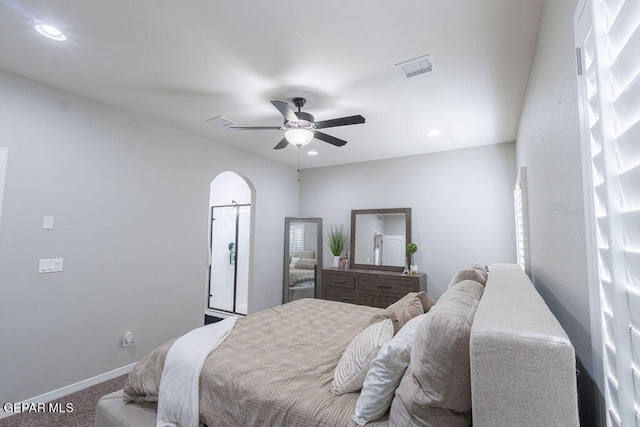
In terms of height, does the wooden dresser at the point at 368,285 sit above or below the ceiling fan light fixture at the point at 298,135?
below

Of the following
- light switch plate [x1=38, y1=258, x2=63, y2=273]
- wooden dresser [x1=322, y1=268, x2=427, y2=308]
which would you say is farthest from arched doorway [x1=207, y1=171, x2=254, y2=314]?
light switch plate [x1=38, y1=258, x2=63, y2=273]

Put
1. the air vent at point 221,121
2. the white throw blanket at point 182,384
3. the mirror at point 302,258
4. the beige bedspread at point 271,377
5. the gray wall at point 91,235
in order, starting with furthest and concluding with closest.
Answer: the mirror at point 302,258 → the air vent at point 221,121 → the gray wall at point 91,235 → the white throw blanket at point 182,384 → the beige bedspread at point 271,377

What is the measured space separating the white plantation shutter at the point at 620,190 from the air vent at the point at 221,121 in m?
3.19

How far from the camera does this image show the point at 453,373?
40.8 inches

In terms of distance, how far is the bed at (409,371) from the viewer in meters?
0.76

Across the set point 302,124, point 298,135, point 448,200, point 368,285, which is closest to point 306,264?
point 368,285

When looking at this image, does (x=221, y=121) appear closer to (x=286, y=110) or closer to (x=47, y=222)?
(x=286, y=110)

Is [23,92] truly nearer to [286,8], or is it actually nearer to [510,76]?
[286,8]

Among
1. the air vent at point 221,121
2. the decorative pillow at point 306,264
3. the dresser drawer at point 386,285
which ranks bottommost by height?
the dresser drawer at point 386,285

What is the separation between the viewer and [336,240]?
16.9ft

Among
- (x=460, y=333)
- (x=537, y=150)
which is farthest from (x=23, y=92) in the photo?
(x=537, y=150)

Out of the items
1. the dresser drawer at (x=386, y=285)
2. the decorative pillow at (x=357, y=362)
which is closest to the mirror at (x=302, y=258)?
the dresser drawer at (x=386, y=285)

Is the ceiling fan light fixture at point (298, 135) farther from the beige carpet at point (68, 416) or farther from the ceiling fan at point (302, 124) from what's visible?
the beige carpet at point (68, 416)

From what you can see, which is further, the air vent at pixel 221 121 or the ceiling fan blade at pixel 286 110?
the air vent at pixel 221 121
